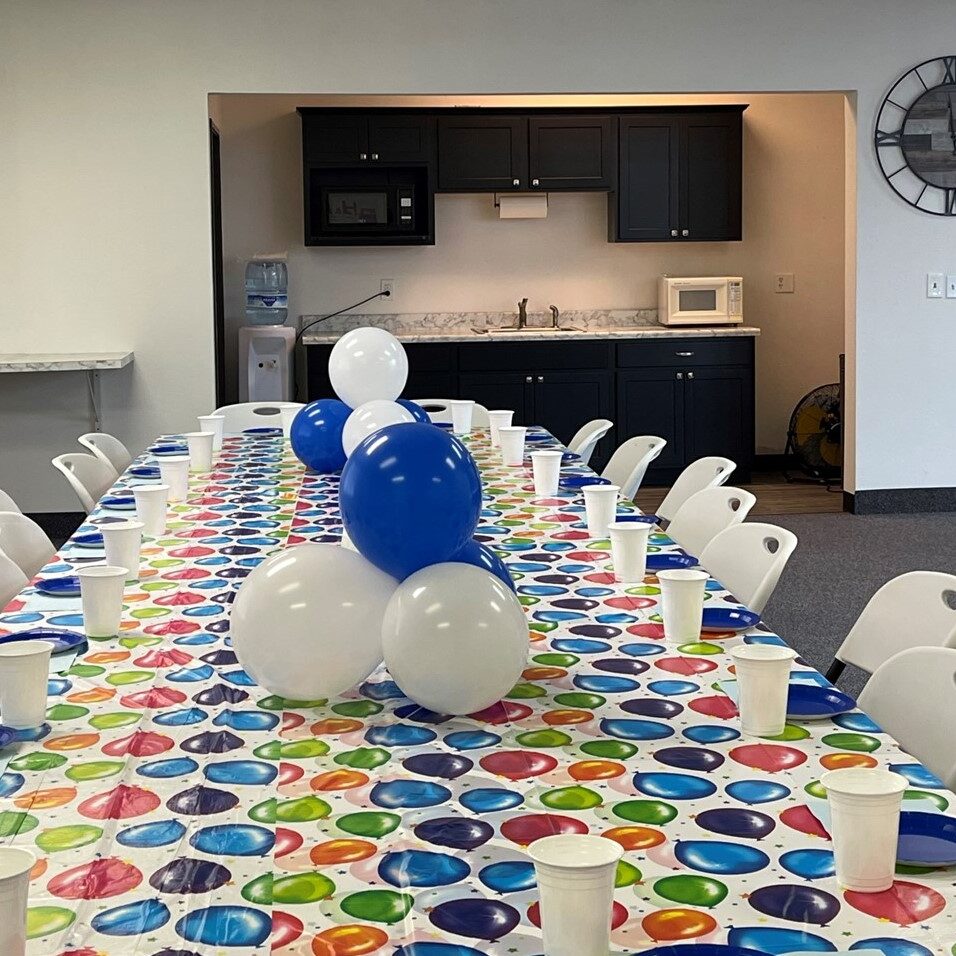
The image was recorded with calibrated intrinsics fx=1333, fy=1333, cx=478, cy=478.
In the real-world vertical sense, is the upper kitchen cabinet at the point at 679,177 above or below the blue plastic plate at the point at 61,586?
above

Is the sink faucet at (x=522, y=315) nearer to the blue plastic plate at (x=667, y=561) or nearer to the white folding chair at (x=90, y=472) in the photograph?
the white folding chair at (x=90, y=472)

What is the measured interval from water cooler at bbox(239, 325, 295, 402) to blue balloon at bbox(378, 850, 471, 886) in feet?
21.4

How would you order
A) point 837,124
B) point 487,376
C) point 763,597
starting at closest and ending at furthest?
1. point 763,597
2. point 487,376
3. point 837,124

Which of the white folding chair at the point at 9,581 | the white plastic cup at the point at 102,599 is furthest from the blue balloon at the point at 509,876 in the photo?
the white folding chair at the point at 9,581

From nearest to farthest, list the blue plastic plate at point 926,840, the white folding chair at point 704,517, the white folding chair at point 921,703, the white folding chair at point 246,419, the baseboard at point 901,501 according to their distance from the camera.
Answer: the blue plastic plate at point 926,840
the white folding chair at point 921,703
the white folding chair at point 704,517
the white folding chair at point 246,419
the baseboard at point 901,501

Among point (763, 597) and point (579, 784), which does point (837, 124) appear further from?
point (579, 784)

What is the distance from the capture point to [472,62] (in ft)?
22.5

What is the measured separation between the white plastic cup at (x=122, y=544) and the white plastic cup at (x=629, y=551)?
905mm

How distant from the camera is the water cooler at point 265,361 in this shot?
776 centimetres

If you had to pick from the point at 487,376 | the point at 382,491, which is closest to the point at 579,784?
the point at 382,491

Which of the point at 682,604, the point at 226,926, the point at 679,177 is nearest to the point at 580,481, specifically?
the point at 682,604

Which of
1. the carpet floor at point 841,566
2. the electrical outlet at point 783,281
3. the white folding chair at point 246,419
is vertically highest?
the electrical outlet at point 783,281

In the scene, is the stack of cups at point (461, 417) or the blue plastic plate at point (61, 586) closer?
the blue plastic plate at point (61, 586)

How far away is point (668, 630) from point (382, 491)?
1.69 feet
